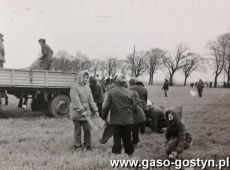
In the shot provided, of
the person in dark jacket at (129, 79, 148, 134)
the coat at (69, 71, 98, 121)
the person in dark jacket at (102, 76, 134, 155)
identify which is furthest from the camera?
the person in dark jacket at (129, 79, 148, 134)

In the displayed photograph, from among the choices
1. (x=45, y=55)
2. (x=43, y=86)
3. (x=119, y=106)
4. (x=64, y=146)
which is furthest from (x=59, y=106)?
(x=119, y=106)

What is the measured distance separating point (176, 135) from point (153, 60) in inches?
3842

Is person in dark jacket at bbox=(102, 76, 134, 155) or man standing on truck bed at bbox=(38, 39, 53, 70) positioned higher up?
man standing on truck bed at bbox=(38, 39, 53, 70)

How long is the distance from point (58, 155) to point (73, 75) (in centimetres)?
756

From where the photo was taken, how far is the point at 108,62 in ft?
Answer: 350

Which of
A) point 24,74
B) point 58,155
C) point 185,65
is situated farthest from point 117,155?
point 185,65

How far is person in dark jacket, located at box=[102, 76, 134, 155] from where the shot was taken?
7777 millimetres

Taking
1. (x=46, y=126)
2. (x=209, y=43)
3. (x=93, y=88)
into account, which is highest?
(x=209, y=43)

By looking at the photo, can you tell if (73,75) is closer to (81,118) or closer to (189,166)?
(81,118)

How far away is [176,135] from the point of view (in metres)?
7.83

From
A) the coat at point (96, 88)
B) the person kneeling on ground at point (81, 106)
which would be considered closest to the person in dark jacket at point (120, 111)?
the person kneeling on ground at point (81, 106)

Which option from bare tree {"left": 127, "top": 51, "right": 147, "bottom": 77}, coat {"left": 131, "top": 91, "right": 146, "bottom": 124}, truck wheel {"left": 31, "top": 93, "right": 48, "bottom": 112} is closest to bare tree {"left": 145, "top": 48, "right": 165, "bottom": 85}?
bare tree {"left": 127, "top": 51, "right": 147, "bottom": 77}

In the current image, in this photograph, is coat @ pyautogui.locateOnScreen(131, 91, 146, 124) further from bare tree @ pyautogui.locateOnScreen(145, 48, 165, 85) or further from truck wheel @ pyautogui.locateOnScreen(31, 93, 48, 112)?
bare tree @ pyautogui.locateOnScreen(145, 48, 165, 85)

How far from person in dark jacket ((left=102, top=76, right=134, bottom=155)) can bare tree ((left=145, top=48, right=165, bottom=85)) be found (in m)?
96.2
